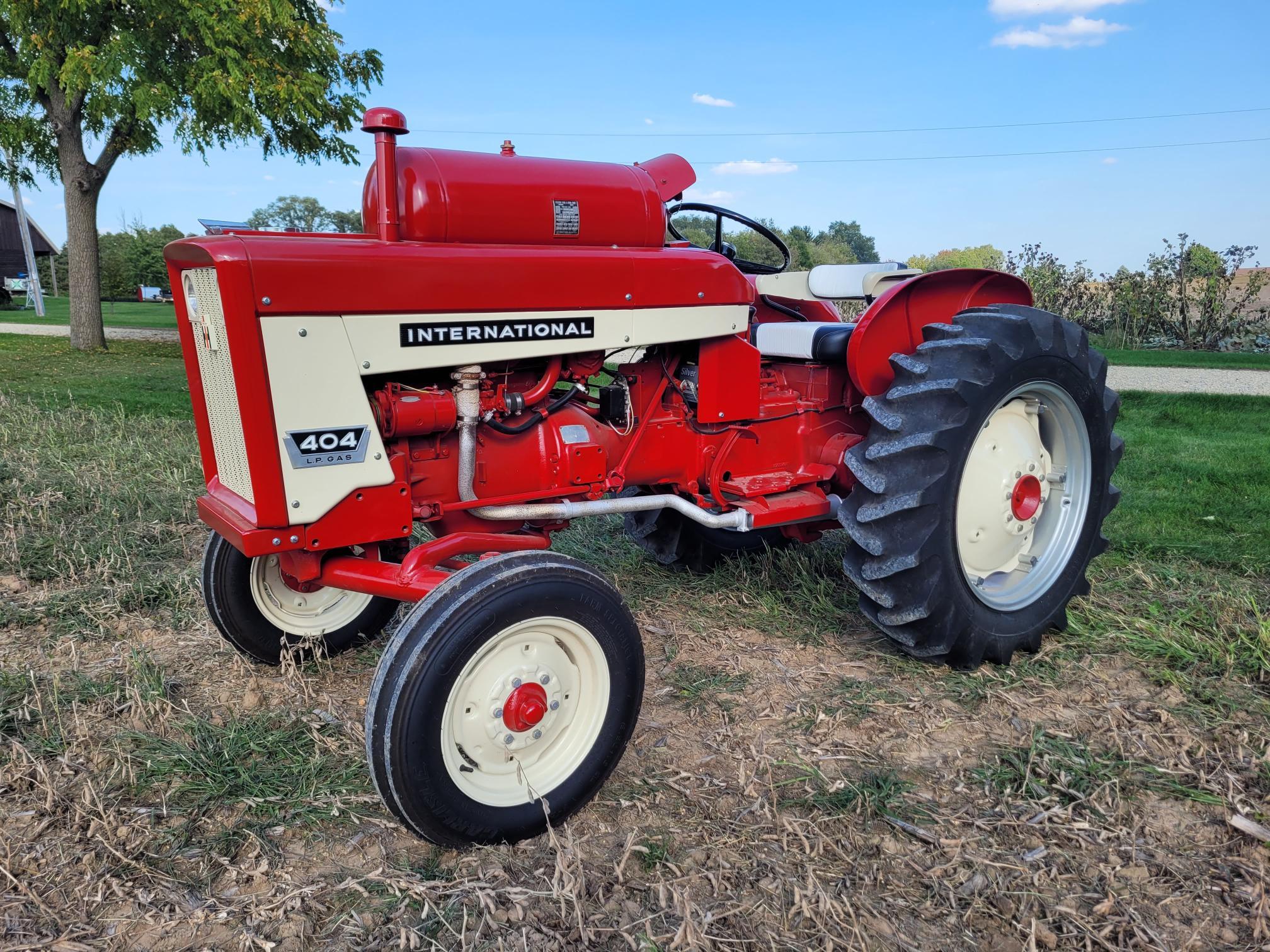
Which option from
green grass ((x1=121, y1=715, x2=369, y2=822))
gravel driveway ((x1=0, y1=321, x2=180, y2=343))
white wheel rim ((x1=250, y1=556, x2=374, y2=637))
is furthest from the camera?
gravel driveway ((x1=0, y1=321, x2=180, y2=343))

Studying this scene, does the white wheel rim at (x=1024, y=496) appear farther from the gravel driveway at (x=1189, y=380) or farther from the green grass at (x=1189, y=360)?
the green grass at (x=1189, y=360)

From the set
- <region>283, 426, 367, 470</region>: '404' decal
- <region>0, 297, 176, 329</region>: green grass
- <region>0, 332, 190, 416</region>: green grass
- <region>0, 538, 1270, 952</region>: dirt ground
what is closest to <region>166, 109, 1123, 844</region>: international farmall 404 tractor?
<region>283, 426, 367, 470</region>: '404' decal

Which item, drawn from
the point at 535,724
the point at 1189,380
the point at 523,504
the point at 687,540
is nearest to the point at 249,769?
the point at 535,724

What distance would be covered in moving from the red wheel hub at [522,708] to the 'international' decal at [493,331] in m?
0.94

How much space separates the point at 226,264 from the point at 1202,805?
280 cm

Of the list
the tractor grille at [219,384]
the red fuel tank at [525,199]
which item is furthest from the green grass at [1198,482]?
the tractor grille at [219,384]

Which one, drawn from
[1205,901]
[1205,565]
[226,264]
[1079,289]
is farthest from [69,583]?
[1079,289]

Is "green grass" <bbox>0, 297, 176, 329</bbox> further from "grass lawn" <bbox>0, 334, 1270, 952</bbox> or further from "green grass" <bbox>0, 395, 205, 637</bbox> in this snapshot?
"grass lawn" <bbox>0, 334, 1270, 952</bbox>

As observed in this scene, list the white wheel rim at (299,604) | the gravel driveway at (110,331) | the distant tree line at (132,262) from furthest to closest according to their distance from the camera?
the distant tree line at (132,262)
the gravel driveway at (110,331)
the white wheel rim at (299,604)

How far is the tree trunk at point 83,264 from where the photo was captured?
1388cm

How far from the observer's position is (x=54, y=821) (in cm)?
228

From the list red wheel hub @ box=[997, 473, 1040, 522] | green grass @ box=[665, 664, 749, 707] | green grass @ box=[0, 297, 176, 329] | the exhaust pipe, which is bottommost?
green grass @ box=[665, 664, 749, 707]

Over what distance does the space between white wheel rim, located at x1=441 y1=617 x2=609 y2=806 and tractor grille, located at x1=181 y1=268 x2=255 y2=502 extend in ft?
2.43

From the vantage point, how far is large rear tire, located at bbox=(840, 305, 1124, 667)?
2.93m
